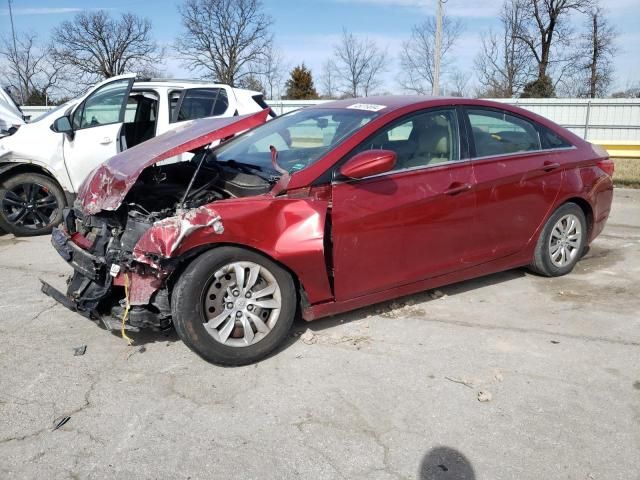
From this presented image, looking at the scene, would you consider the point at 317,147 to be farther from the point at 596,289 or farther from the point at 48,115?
the point at 48,115

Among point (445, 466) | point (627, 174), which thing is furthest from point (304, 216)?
point (627, 174)

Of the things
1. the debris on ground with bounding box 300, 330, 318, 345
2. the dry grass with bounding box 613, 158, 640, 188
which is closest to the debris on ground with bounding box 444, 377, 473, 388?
the debris on ground with bounding box 300, 330, 318, 345

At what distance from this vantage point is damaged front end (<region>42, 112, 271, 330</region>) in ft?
10.4

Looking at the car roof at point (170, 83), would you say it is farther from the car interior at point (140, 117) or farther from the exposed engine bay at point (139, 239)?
the exposed engine bay at point (139, 239)

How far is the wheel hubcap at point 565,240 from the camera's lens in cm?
492

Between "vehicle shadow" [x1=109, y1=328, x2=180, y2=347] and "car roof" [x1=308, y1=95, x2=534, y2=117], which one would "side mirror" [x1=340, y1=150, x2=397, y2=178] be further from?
"vehicle shadow" [x1=109, y1=328, x2=180, y2=347]

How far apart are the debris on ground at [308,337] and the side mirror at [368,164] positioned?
117 centimetres

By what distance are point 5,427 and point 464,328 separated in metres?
2.94

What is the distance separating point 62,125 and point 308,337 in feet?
15.7

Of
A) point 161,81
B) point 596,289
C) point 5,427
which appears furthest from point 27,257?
point 596,289

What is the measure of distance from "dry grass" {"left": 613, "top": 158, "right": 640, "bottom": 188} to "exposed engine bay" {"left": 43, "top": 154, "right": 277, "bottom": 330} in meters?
9.83

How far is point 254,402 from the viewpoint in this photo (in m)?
3.04

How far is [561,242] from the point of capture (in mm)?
4992

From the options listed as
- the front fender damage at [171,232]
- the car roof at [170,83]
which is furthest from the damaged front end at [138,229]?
the car roof at [170,83]
